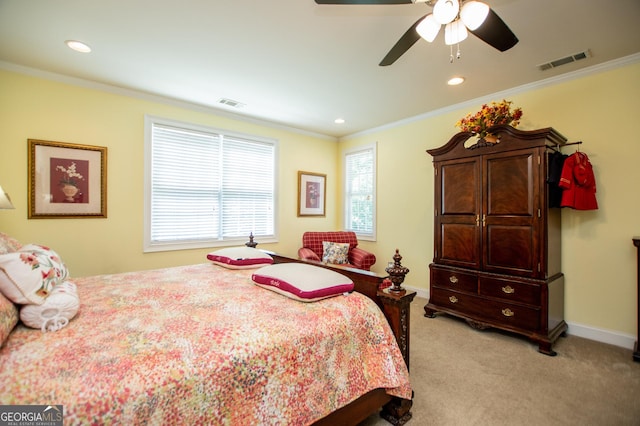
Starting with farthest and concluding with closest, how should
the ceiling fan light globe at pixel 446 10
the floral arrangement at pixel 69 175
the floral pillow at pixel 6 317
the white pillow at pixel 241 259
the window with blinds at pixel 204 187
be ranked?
the window with blinds at pixel 204 187 → the floral arrangement at pixel 69 175 → the white pillow at pixel 241 259 → the ceiling fan light globe at pixel 446 10 → the floral pillow at pixel 6 317

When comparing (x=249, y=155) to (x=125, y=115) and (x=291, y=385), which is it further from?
(x=291, y=385)

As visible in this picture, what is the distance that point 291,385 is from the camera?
49.5 inches

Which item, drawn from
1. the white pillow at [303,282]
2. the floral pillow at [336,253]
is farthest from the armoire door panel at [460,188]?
the white pillow at [303,282]

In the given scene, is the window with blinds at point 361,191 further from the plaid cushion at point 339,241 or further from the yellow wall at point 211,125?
the yellow wall at point 211,125

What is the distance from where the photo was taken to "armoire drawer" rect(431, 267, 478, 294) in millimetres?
3135

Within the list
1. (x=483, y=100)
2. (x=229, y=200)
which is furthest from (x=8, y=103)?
(x=483, y=100)

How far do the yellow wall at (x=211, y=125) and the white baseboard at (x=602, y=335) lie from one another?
4cm

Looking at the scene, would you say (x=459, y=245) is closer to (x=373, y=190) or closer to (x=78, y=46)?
(x=373, y=190)

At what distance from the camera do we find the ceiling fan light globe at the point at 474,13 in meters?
1.57

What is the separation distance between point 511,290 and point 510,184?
3.49 ft

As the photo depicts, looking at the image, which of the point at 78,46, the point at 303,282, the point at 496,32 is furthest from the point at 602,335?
the point at 78,46

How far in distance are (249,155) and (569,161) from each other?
12.9 ft

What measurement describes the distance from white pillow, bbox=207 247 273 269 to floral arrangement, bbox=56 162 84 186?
1.79 meters

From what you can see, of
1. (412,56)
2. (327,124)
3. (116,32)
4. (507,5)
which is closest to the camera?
(507,5)
